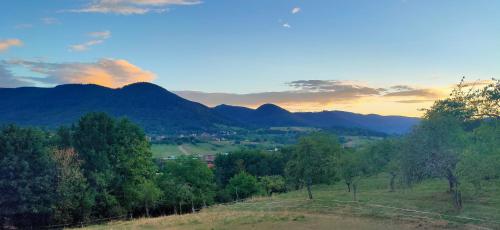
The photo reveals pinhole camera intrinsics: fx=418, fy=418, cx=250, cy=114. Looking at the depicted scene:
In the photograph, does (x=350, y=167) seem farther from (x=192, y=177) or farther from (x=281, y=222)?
(x=192, y=177)

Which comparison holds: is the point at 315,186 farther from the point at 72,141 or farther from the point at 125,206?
the point at 72,141

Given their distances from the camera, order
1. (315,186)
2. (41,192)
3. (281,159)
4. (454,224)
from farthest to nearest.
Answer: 1. (281,159)
2. (315,186)
3. (41,192)
4. (454,224)

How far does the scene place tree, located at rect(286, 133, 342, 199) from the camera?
6150cm

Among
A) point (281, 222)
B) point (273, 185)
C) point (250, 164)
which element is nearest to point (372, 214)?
point (281, 222)

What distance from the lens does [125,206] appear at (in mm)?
71750

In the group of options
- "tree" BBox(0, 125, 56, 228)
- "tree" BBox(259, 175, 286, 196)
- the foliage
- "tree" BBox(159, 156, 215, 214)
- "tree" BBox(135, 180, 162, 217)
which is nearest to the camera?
"tree" BBox(0, 125, 56, 228)

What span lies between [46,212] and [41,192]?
3855 mm

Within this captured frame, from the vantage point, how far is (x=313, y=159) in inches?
2430

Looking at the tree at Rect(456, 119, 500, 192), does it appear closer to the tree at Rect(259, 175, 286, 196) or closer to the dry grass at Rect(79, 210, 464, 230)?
the dry grass at Rect(79, 210, 464, 230)

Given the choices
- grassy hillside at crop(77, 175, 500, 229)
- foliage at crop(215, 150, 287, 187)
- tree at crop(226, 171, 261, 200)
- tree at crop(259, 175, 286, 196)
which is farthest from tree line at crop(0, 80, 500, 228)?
foliage at crop(215, 150, 287, 187)

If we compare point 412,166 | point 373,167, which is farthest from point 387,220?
point 373,167

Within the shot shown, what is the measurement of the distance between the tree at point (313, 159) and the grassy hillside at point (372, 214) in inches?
198

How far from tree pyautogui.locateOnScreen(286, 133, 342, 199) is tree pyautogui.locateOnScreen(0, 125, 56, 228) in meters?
35.1

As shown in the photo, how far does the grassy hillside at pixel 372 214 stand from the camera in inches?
1540
